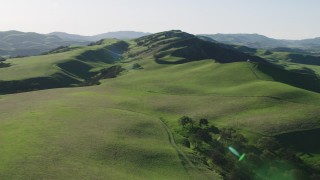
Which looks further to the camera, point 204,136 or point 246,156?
point 204,136

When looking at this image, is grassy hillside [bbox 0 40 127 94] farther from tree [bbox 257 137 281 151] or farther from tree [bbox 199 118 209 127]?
tree [bbox 257 137 281 151]

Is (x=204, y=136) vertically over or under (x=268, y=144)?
under

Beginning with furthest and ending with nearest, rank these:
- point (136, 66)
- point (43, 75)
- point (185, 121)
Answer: point (136, 66)
point (43, 75)
point (185, 121)

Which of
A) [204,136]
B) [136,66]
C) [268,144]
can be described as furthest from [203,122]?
[136,66]

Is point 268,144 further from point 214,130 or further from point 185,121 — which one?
point 185,121

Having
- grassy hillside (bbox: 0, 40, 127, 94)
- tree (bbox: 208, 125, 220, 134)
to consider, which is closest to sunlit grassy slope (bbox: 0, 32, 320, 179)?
tree (bbox: 208, 125, 220, 134)

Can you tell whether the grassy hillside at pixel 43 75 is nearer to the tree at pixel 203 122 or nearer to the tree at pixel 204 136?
the tree at pixel 203 122

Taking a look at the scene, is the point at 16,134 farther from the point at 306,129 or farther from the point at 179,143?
the point at 306,129

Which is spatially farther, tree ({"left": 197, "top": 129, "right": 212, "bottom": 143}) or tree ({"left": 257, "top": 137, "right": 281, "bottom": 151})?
tree ({"left": 197, "top": 129, "right": 212, "bottom": 143})
